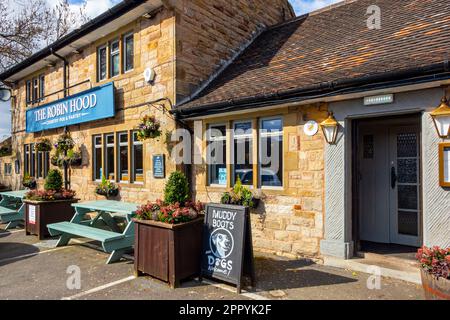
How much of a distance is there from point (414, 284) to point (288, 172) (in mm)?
2543

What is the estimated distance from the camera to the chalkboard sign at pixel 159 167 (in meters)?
7.41

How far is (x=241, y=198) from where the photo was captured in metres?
6.00

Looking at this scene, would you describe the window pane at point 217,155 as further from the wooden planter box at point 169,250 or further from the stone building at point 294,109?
the wooden planter box at point 169,250

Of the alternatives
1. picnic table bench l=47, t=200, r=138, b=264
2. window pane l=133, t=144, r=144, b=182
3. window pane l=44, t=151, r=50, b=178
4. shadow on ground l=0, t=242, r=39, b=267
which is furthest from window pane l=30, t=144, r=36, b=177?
picnic table bench l=47, t=200, r=138, b=264

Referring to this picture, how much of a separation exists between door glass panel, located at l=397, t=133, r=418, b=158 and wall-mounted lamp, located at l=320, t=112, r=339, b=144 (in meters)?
1.69

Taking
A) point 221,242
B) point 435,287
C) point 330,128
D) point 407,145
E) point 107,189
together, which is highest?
point 330,128

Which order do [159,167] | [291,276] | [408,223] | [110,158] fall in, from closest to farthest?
1. [291,276]
2. [408,223]
3. [159,167]
4. [110,158]

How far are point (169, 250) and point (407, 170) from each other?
4.59 meters

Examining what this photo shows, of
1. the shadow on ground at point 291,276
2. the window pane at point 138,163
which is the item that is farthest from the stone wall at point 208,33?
the shadow on ground at point 291,276

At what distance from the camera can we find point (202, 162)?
7008 mm

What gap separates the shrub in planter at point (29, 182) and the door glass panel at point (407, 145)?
42.6ft

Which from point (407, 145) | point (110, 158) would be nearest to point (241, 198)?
point (407, 145)

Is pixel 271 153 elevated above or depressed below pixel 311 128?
below

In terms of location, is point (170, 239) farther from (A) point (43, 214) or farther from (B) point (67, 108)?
(B) point (67, 108)
